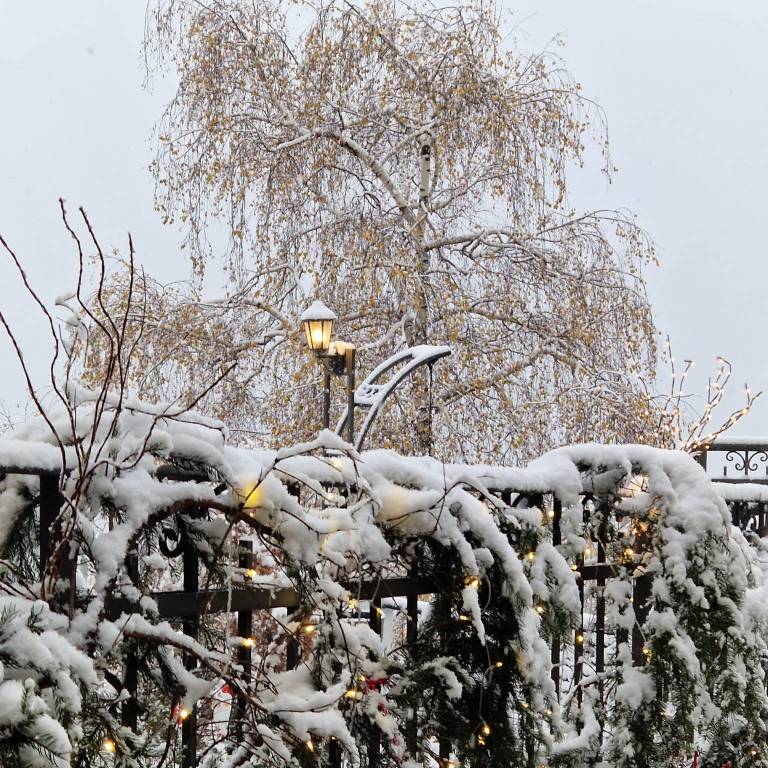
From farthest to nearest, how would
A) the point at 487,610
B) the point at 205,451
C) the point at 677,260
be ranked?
the point at 677,260, the point at 487,610, the point at 205,451

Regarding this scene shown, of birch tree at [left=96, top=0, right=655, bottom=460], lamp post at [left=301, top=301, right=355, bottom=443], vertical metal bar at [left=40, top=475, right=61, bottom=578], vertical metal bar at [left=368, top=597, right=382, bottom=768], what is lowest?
vertical metal bar at [left=368, top=597, right=382, bottom=768]

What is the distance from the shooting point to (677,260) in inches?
2106

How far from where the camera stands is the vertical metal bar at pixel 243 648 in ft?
7.15

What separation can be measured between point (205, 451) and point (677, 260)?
2131 inches

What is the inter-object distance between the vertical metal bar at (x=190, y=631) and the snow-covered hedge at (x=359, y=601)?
0.09ft

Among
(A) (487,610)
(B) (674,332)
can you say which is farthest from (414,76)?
(A) (487,610)

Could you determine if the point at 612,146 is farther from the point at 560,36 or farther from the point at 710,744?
Result: the point at 710,744

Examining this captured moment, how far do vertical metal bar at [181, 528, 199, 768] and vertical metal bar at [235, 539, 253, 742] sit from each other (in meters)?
0.09

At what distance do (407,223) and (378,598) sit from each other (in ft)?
31.8

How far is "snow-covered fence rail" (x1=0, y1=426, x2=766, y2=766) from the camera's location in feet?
6.30

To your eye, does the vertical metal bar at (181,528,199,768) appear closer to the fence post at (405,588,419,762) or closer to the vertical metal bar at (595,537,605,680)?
the fence post at (405,588,419,762)

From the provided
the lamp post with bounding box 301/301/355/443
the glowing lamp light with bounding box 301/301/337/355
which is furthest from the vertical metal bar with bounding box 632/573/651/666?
the glowing lamp light with bounding box 301/301/337/355

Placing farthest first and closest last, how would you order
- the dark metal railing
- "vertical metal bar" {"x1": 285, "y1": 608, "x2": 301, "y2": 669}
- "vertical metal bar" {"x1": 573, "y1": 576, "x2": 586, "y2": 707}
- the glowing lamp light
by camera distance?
the glowing lamp light → "vertical metal bar" {"x1": 573, "y1": 576, "x2": 586, "y2": 707} → "vertical metal bar" {"x1": 285, "y1": 608, "x2": 301, "y2": 669} → the dark metal railing

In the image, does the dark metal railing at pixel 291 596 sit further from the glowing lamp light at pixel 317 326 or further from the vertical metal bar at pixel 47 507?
the glowing lamp light at pixel 317 326
